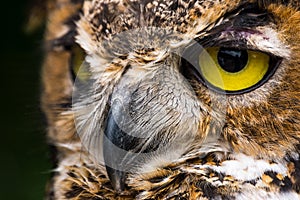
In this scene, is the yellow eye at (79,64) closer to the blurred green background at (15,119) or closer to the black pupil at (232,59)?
the black pupil at (232,59)

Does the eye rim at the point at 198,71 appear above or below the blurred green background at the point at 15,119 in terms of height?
above

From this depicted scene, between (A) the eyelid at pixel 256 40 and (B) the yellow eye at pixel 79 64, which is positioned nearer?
(A) the eyelid at pixel 256 40

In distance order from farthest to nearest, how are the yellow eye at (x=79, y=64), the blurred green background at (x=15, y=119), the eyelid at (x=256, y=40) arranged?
the blurred green background at (x=15, y=119), the yellow eye at (x=79, y=64), the eyelid at (x=256, y=40)

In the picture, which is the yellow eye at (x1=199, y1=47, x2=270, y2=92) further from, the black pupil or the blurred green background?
the blurred green background

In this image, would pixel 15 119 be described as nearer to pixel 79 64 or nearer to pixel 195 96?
pixel 79 64

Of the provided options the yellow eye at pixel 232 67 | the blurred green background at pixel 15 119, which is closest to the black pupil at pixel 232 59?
the yellow eye at pixel 232 67

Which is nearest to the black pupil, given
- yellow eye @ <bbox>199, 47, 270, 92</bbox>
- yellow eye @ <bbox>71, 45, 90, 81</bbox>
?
yellow eye @ <bbox>199, 47, 270, 92</bbox>

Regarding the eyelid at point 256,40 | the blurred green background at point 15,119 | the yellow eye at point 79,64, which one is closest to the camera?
the eyelid at point 256,40

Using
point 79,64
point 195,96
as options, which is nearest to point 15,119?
point 79,64
